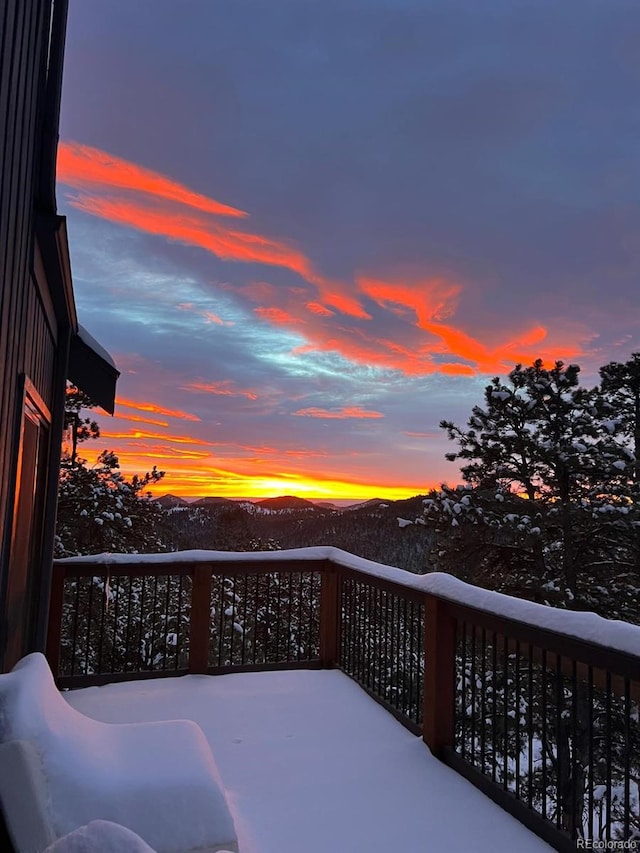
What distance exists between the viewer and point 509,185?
6.68 m

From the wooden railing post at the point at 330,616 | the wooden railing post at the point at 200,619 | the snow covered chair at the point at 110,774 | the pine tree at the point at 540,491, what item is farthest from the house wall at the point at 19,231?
the pine tree at the point at 540,491

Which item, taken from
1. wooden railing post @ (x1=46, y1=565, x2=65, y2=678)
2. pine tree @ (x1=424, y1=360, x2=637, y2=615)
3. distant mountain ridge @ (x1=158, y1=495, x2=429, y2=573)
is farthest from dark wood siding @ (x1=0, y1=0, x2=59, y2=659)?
distant mountain ridge @ (x1=158, y1=495, x2=429, y2=573)

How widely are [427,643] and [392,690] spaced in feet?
2.76

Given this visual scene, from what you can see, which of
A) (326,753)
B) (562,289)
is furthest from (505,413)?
(326,753)

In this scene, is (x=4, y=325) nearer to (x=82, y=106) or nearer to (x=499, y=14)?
(x=82, y=106)

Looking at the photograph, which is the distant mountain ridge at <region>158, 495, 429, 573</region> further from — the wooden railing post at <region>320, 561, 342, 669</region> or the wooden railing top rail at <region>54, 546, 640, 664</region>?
the wooden railing top rail at <region>54, 546, 640, 664</region>

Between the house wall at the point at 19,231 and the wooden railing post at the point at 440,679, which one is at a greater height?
the house wall at the point at 19,231

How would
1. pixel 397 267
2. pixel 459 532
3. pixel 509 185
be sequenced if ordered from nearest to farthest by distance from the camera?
pixel 509 185
pixel 397 267
pixel 459 532

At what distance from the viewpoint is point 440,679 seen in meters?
3.08

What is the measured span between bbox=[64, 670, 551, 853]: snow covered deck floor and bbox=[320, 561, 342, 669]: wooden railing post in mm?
375

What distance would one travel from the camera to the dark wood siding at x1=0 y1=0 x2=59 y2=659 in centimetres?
199

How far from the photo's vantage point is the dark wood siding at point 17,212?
1.99 metres

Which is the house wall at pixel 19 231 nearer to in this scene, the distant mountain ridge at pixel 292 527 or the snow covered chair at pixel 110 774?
the snow covered chair at pixel 110 774

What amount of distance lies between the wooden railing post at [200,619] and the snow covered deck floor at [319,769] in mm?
124
